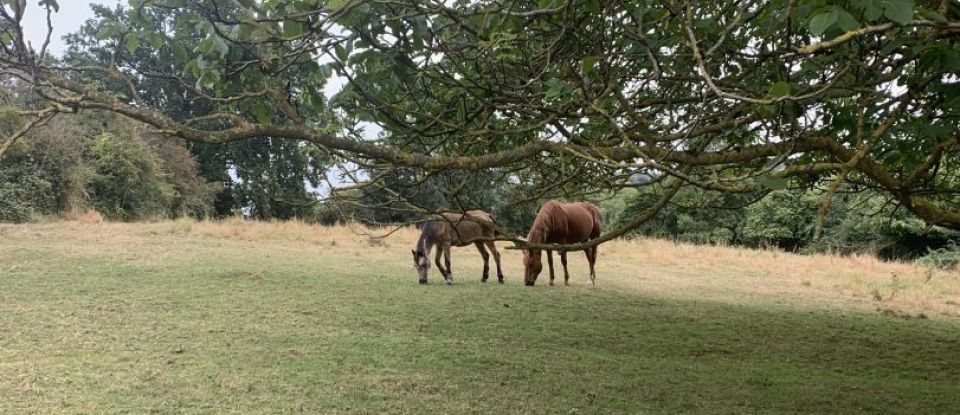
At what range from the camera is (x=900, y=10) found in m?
1.48

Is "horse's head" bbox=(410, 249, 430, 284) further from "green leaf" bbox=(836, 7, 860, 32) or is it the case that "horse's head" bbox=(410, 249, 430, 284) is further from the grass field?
"green leaf" bbox=(836, 7, 860, 32)

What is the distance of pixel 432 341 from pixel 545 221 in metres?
4.97

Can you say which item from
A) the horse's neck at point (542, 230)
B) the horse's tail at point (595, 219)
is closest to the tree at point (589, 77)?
the horse's neck at point (542, 230)

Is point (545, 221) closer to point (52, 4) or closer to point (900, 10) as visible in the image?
point (52, 4)

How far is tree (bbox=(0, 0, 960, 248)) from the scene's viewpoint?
2.21 metres

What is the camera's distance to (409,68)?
9.55 feet

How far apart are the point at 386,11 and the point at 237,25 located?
1.98 ft

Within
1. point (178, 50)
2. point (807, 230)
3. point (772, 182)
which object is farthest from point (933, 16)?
point (807, 230)

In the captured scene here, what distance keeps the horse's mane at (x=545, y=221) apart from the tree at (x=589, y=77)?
20.9ft

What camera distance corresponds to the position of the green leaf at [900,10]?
4.83ft

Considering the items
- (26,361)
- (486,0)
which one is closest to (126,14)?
(486,0)

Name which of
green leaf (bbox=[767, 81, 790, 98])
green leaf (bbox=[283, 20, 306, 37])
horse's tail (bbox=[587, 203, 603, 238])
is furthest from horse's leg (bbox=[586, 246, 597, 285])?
green leaf (bbox=[767, 81, 790, 98])

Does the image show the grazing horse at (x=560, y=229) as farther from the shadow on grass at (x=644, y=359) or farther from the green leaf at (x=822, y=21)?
the green leaf at (x=822, y=21)

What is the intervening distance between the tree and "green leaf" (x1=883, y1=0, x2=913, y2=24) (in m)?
0.20
